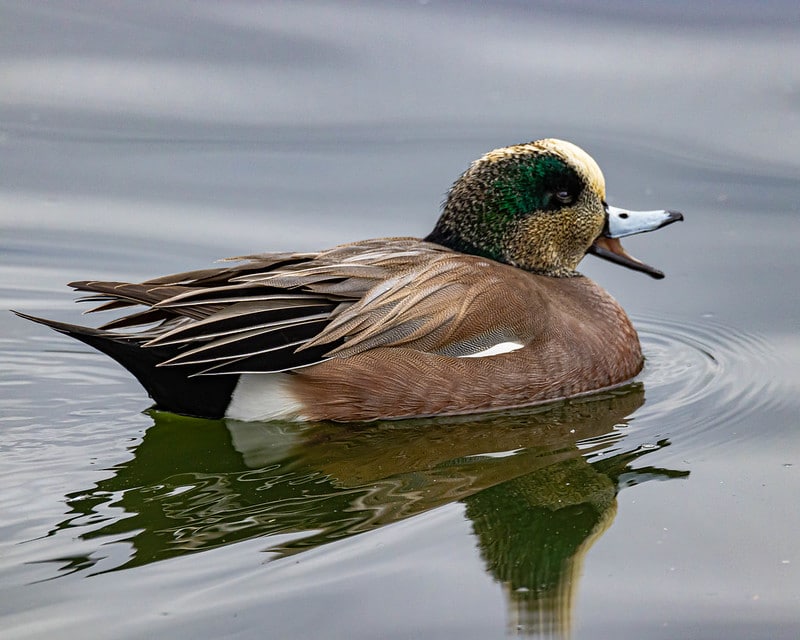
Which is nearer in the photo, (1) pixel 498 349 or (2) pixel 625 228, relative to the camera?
(1) pixel 498 349

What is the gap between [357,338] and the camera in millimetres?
6066

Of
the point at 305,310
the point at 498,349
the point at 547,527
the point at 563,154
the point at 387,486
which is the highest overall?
the point at 563,154

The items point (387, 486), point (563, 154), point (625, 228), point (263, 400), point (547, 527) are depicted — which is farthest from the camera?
point (625, 228)

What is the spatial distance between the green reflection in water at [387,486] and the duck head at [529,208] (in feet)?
2.73

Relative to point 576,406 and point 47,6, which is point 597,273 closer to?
point 576,406

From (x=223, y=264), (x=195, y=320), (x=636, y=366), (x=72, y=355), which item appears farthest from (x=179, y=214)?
(x=636, y=366)

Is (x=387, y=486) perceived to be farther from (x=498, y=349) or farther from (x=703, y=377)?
Result: (x=703, y=377)

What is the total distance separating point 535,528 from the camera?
516cm

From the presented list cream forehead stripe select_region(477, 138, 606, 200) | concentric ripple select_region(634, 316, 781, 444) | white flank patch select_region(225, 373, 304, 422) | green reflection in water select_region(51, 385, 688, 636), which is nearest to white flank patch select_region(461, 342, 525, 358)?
green reflection in water select_region(51, 385, 688, 636)

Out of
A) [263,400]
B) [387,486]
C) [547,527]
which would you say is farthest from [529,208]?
[547,527]

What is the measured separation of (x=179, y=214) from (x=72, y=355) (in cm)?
170

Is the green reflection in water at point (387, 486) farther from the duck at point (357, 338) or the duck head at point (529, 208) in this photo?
the duck head at point (529, 208)

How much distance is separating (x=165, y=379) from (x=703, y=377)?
252 centimetres

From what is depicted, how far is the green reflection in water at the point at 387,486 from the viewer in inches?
192
